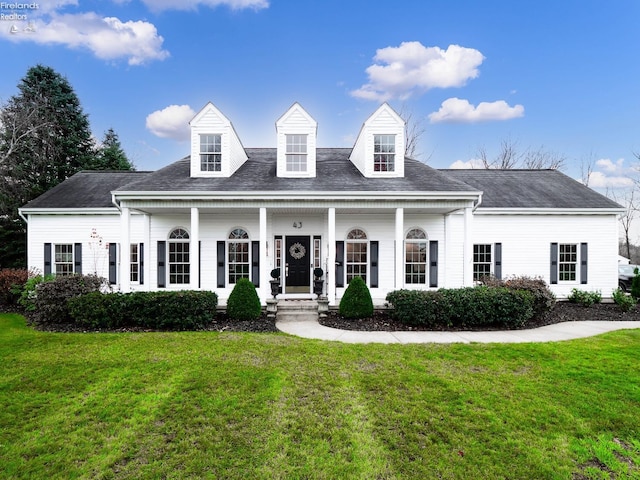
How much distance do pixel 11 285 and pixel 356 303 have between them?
40.1 feet

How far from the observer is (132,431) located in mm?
3586

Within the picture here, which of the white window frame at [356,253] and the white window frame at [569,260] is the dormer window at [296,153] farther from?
the white window frame at [569,260]

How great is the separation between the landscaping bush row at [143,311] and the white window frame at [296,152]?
5987 millimetres

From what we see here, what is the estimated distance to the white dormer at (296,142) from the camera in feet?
38.3

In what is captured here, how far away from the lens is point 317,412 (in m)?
4.05

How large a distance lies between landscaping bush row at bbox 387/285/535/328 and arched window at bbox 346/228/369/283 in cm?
326

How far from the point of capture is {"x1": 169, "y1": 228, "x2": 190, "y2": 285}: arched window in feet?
39.3

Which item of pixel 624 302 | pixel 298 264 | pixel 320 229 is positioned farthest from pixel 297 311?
pixel 624 302

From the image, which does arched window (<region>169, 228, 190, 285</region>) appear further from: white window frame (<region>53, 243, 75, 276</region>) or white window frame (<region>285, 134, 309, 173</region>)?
white window frame (<region>285, 134, 309, 173</region>)

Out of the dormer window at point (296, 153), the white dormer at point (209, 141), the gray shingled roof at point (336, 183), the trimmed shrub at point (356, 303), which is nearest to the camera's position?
the trimmed shrub at point (356, 303)

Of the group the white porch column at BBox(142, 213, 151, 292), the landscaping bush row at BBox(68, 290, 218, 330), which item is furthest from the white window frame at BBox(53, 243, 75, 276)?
the landscaping bush row at BBox(68, 290, 218, 330)

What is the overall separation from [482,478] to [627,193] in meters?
35.6

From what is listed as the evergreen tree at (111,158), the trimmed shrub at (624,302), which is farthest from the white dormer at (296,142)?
the evergreen tree at (111,158)

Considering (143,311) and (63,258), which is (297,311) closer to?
(143,311)
